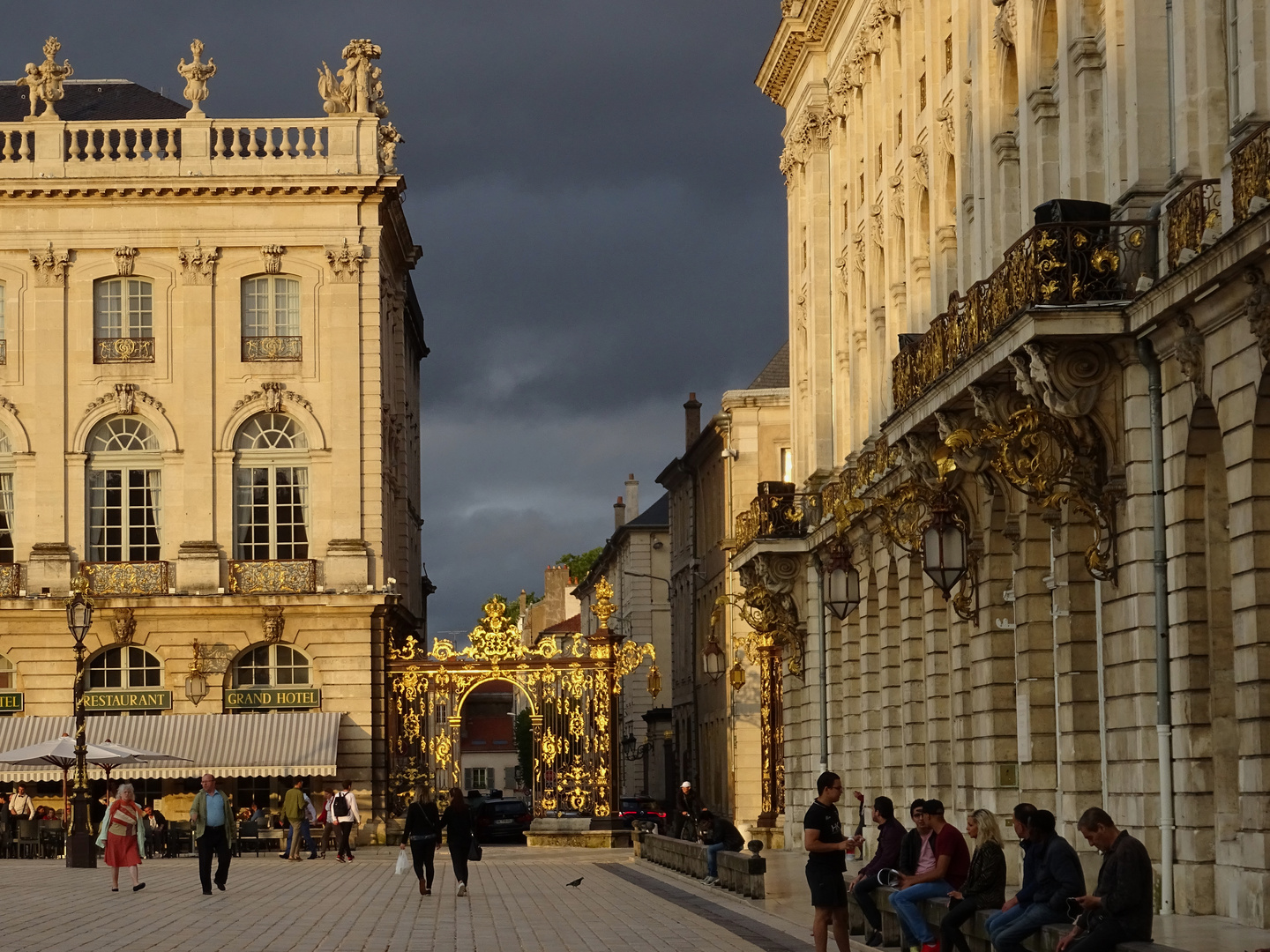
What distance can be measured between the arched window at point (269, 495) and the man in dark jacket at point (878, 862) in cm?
3398

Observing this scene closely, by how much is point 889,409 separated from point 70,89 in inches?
1176

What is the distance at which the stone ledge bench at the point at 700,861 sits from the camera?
90.8 ft

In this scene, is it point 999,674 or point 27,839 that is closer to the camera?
point 999,674

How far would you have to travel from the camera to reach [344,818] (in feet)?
145

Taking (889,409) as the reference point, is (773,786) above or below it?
below

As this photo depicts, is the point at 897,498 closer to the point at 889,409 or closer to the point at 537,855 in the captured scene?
the point at 889,409

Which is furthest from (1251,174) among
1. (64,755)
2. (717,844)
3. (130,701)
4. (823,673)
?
(130,701)

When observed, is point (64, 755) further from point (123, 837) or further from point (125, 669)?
point (123, 837)

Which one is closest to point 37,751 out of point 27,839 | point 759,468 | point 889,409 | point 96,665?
point 27,839

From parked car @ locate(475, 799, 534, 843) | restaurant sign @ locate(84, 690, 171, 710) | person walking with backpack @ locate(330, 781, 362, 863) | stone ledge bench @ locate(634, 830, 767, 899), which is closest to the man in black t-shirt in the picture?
stone ledge bench @ locate(634, 830, 767, 899)

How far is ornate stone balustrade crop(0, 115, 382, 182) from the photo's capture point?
Result: 5309 cm

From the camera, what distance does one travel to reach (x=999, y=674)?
94.8 feet

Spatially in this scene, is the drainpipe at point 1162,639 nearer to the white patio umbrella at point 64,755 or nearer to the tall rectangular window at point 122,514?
the white patio umbrella at point 64,755

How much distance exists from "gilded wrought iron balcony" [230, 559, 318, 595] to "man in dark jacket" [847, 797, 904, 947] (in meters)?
33.1
